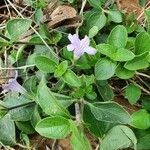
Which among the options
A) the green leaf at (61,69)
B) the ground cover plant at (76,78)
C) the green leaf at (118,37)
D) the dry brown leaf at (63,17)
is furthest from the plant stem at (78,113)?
the dry brown leaf at (63,17)

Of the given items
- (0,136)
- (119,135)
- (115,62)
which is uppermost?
(115,62)

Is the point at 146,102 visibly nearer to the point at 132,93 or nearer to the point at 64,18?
the point at 132,93

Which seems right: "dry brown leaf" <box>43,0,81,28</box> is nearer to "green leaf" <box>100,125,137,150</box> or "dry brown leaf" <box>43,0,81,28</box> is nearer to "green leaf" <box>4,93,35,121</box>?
"green leaf" <box>4,93,35,121</box>

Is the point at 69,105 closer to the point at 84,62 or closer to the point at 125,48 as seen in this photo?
the point at 84,62

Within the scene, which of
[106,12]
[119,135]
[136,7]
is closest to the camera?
[119,135]

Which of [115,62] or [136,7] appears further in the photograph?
[136,7]

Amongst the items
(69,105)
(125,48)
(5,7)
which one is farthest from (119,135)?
(5,7)

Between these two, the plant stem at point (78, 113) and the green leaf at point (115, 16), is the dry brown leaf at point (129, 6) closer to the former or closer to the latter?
the green leaf at point (115, 16)
